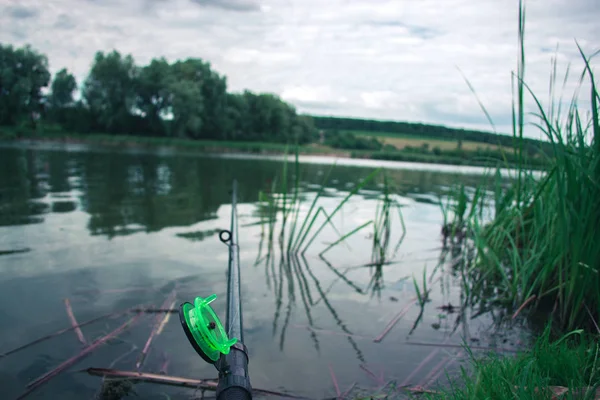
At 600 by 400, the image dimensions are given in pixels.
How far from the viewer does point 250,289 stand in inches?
149

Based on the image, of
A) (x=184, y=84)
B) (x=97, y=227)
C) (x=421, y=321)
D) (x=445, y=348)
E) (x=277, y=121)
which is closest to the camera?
(x=445, y=348)

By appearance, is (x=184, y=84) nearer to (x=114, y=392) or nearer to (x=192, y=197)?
(x=192, y=197)

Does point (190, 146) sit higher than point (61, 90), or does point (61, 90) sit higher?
point (61, 90)

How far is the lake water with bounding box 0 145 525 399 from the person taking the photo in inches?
96.2

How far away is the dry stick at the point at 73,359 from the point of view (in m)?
2.15

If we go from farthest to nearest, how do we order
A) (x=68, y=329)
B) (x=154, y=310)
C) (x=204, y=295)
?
(x=204, y=295) < (x=154, y=310) < (x=68, y=329)

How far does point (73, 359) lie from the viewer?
7.88ft

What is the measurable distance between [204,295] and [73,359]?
123 cm

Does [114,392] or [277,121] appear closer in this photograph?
[114,392]

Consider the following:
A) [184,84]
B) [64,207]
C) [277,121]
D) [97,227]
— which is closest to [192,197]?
[64,207]

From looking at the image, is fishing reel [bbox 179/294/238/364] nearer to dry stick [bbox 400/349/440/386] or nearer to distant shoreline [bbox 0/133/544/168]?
dry stick [bbox 400/349/440/386]

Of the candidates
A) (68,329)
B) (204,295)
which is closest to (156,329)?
(68,329)

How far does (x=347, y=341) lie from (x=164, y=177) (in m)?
10.2

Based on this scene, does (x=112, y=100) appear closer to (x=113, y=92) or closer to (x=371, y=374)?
(x=113, y=92)
